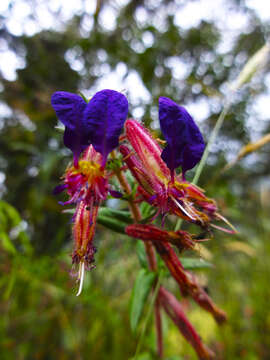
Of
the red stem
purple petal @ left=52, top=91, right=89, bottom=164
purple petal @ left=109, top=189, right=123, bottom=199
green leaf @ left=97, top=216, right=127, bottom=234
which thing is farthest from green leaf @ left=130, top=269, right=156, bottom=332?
purple petal @ left=52, top=91, right=89, bottom=164

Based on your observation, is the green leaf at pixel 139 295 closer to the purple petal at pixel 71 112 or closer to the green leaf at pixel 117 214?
the green leaf at pixel 117 214

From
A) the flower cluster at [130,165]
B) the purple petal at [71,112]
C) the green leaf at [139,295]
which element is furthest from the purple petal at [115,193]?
the green leaf at [139,295]

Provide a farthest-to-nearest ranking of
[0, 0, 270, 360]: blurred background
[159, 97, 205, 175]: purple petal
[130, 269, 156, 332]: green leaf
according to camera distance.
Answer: [0, 0, 270, 360]: blurred background
[130, 269, 156, 332]: green leaf
[159, 97, 205, 175]: purple petal

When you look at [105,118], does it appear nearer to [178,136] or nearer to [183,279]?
[178,136]

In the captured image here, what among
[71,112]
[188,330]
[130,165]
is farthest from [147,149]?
[188,330]

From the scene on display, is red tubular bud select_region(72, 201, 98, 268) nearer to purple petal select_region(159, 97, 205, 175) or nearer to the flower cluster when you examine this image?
the flower cluster

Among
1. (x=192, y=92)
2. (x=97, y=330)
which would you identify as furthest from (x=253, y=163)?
(x=97, y=330)
